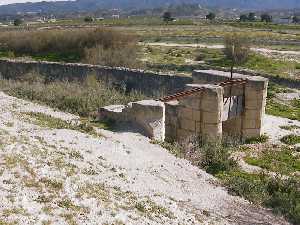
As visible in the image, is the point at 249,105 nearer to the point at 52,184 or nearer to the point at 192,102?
the point at 192,102

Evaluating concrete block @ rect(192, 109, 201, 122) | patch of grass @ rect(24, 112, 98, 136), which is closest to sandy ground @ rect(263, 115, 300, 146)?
concrete block @ rect(192, 109, 201, 122)

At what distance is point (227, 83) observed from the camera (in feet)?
63.1

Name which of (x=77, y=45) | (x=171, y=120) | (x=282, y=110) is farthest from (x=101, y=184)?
(x=77, y=45)

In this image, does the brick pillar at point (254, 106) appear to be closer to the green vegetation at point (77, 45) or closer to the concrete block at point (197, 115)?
the concrete block at point (197, 115)

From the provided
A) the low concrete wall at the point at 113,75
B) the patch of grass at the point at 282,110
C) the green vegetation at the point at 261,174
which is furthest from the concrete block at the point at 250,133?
the low concrete wall at the point at 113,75

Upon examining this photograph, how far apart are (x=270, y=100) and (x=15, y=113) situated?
1507cm

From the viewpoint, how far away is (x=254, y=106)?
65.4ft

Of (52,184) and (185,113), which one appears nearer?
(52,184)

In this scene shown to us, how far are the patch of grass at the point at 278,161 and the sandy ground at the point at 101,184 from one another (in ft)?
10.8

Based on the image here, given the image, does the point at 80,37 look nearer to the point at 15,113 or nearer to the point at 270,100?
the point at 270,100

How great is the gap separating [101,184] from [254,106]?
9.87 meters

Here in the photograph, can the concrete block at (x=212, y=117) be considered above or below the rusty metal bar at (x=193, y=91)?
below

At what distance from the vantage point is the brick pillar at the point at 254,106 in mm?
19672

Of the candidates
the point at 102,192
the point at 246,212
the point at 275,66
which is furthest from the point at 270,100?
the point at 102,192
